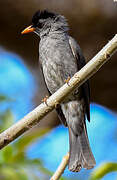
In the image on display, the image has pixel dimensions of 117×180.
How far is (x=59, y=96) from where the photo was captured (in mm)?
2238

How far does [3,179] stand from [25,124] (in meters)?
0.53

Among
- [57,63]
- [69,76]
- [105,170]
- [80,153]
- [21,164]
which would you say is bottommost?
[105,170]

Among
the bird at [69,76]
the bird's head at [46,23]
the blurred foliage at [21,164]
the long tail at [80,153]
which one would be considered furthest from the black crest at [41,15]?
the blurred foliage at [21,164]

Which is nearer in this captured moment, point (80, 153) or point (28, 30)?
point (80, 153)

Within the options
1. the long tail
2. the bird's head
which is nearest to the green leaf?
the long tail

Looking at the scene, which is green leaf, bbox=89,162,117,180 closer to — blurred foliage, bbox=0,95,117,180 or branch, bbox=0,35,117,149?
blurred foliage, bbox=0,95,117,180

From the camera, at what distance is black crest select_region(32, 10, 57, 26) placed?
3850mm

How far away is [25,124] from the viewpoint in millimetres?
2113

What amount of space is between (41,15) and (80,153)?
59.3 inches

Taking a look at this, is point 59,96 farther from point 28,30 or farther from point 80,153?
point 28,30

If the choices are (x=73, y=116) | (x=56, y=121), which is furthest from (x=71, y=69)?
(x=56, y=121)

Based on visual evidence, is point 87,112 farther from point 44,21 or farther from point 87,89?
point 44,21

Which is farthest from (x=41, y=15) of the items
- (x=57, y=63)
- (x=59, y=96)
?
(x=59, y=96)

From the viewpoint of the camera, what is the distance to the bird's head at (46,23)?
3754 millimetres
